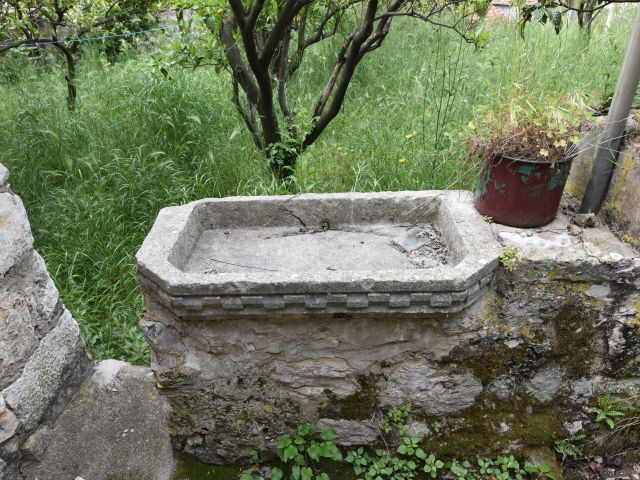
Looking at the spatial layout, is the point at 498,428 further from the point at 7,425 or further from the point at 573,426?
the point at 7,425

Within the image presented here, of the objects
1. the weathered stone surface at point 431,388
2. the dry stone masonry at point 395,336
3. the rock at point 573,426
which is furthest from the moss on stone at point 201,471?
the rock at point 573,426

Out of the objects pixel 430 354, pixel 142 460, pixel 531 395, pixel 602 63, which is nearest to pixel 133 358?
pixel 142 460

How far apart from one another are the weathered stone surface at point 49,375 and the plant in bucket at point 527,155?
203cm

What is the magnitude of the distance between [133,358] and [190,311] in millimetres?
1301

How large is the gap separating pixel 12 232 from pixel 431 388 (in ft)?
5.84

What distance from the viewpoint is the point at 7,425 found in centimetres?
192

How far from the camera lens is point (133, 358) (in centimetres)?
286

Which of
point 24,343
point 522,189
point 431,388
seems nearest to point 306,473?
point 431,388

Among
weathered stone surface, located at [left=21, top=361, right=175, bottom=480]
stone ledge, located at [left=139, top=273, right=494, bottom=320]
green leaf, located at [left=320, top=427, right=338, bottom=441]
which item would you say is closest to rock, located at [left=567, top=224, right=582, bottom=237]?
stone ledge, located at [left=139, top=273, right=494, bottom=320]

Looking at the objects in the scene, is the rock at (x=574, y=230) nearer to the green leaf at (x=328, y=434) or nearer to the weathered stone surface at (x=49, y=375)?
the green leaf at (x=328, y=434)

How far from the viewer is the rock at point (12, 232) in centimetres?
187

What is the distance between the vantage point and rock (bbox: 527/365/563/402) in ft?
6.52

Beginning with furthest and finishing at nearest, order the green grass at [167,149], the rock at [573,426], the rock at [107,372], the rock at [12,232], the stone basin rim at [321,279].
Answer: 1. the green grass at [167,149]
2. the rock at [107,372]
3. the rock at [573,426]
4. the rock at [12,232]
5. the stone basin rim at [321,279]

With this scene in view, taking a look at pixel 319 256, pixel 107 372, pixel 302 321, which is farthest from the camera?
pixel 107 372
